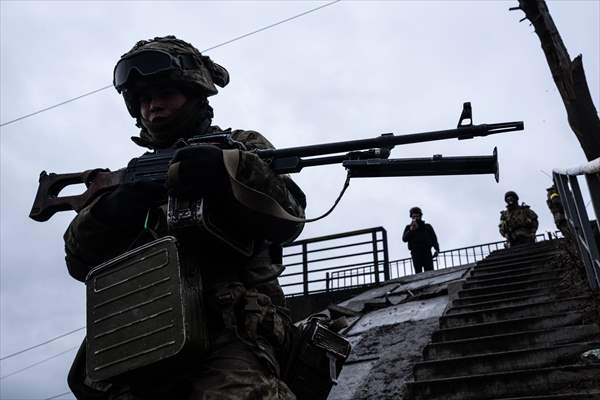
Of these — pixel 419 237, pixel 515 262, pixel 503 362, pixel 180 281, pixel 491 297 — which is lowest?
pixel 503 362

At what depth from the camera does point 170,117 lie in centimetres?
249

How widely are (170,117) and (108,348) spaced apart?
95cm

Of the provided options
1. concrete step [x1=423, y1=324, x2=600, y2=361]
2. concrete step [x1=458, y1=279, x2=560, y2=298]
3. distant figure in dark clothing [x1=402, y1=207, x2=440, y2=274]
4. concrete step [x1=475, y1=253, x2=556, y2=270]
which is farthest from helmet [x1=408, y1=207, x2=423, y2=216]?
concrete step [x1=423, y1=324, x2=600, y2=361]

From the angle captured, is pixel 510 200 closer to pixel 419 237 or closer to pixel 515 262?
pixel 419 237

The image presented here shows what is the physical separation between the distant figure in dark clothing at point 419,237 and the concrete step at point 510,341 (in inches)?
265

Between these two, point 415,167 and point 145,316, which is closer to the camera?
point 145,316

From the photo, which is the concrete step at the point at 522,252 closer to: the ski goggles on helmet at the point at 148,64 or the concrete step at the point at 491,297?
the concrete step at the point at 491,297

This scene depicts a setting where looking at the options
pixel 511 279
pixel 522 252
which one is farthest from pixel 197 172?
pixel 522 252

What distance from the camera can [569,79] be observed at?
577 cm

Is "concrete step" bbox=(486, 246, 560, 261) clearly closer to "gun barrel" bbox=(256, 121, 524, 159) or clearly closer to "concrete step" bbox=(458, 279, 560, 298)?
"concrete step" bbox=(458, 279, 560, 298)

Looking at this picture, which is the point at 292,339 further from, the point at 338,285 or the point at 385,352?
the point at 338,285

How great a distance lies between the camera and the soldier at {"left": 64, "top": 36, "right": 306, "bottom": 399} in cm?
193

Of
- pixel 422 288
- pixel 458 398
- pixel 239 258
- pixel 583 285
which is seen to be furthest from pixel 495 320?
pixel 239 258

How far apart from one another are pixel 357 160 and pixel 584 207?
11.4 ft
